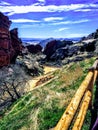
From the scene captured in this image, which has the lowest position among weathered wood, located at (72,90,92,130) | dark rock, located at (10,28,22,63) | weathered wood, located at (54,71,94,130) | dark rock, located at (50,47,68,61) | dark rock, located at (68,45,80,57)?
dark rock, located at (50,47,68,61)

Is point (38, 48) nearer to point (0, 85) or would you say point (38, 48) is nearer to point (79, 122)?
point (0, 85)

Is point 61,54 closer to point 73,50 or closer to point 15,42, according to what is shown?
point 73,50

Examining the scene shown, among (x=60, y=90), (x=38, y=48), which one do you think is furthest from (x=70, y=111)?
(x=38, y=48)

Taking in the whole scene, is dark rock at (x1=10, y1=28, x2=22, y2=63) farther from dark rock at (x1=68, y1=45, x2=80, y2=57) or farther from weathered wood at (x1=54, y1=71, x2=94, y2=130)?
weathered wood at (x1=54, y1=71, x2=94, y2=130)

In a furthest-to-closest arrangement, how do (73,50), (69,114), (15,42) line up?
(73,50) → (15,42) → (69,114)

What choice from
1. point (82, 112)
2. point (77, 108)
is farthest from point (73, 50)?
point (77, 108)

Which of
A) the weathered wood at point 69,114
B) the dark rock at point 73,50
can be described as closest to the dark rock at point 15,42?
the dark rock at point 73,50

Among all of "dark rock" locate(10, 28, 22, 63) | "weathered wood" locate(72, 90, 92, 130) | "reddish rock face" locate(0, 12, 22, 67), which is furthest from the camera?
"dark rock" locate(10, 28, 22, 63)

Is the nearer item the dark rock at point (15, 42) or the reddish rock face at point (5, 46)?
the reddish rock face at point (5, 46)

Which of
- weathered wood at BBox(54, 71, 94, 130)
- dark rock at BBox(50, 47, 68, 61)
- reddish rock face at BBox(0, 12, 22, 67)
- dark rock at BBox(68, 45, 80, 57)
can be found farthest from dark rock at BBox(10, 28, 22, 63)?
weathered wood at BBox(54, 71, 94, 130)

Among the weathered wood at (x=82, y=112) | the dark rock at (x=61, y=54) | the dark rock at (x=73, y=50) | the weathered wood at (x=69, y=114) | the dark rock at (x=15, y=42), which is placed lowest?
the dark rock at (x=61, y=54)

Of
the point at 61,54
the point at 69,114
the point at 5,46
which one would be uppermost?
→ the point at 69,114

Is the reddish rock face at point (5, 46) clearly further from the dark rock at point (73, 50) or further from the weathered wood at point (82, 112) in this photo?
the weathered wood at point (82, 112)

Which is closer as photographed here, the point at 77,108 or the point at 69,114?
the point at 69,114
